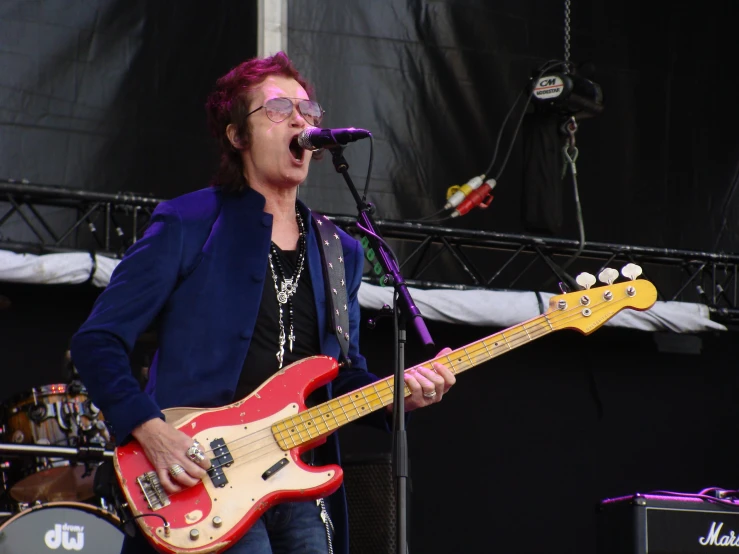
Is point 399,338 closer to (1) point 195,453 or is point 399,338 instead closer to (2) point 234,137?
(1) point 195,453

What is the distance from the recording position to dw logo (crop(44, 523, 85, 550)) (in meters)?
4.22

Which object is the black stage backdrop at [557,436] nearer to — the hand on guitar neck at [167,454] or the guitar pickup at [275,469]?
the guitar pickup at [275,469]

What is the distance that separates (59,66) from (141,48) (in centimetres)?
44

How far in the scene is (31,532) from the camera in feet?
13.7

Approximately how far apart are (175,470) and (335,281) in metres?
0.72

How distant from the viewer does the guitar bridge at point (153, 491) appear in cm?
250

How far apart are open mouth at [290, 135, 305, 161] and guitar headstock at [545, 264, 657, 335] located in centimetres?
86

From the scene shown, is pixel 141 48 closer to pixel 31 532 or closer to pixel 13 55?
pixel 13 55

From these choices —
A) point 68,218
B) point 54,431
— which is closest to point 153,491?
point 54,431

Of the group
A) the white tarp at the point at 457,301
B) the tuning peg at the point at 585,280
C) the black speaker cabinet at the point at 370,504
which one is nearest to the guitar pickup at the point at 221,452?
the tuning peg at the point at 585,280

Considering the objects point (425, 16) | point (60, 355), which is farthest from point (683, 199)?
point (60, 355)

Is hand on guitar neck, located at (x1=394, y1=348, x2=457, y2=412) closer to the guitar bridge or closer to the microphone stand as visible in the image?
the microphone stand

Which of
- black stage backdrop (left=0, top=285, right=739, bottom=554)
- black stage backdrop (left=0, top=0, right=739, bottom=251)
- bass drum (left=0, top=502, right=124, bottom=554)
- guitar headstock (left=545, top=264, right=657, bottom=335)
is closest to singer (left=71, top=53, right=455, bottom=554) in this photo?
guitar headstock (left=545, top=264, right=657, bottom=335)

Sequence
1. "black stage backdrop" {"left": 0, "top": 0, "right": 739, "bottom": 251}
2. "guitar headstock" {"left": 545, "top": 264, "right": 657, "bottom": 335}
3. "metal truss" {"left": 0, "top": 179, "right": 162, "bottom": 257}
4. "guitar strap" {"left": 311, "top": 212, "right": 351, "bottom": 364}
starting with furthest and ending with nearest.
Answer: "black stage backdrop" {"left": 0, "top": 0, "right": 739, "bottom": 251} → "metal truss" {"left": 0, "top": 179, "right": 162, "bottom": 257} → "guitar headstock" {"left": 545, "top": 264, "right": 657, "bottom": 335} → "guitar strap" {"left": 311, "top": 212, "right": 351, "bottom": 364}
